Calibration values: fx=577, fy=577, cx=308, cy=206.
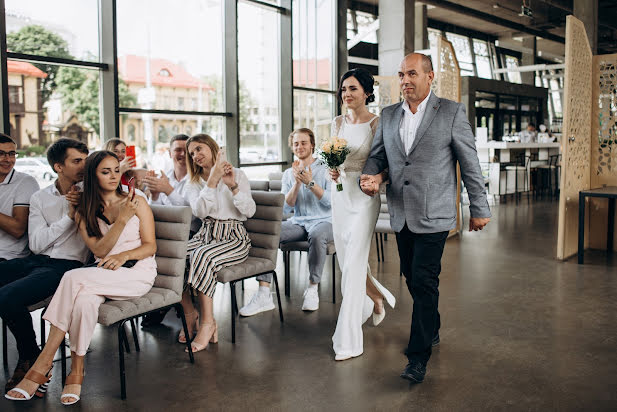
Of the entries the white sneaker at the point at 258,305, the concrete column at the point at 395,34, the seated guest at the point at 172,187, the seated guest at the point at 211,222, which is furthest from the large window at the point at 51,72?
the concrete column at the point at 395,34

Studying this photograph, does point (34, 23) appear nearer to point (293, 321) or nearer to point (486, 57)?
point (293, 321)

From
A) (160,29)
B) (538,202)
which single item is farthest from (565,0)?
(160,29)

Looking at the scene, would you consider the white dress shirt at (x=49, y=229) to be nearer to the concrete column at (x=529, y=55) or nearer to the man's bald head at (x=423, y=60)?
the man's bald head at (x=423, y=60)

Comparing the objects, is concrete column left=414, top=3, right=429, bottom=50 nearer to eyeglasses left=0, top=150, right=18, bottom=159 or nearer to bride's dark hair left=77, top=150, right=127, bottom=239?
eyeglasses left=0, top=150, right=18, bottom=159

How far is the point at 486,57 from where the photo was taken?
2112cm

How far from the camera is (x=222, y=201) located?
4.06 m

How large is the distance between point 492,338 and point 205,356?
1.89 m

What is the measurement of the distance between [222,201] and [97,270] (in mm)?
1189

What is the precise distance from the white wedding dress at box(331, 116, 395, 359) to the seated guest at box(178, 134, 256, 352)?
2.40ft

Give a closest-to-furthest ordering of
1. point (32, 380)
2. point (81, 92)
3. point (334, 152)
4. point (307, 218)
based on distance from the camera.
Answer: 1. point (32, 380)
2. point (334, 152)
3. point (307, 218)
4. point (81, 92)

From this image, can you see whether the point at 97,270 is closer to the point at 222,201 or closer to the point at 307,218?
the point at 222,201

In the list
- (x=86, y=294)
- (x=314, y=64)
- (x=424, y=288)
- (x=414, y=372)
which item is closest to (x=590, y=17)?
(x=314, y=64)

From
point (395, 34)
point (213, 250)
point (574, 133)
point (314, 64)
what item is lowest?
point (213, 250)

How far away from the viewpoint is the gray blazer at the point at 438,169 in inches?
124
